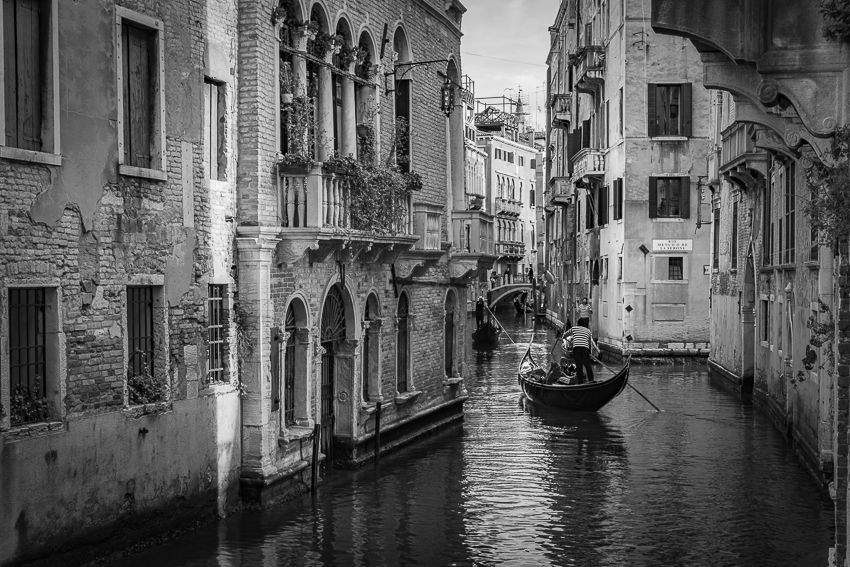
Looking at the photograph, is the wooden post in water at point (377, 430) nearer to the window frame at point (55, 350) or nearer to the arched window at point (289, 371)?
the arched window at point (289, 371)

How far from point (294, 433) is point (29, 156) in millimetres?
5137

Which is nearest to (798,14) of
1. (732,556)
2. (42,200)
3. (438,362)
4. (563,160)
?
(732,556)

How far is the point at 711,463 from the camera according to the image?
1588 centimetres

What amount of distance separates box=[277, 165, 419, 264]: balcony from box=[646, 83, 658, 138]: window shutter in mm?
17694

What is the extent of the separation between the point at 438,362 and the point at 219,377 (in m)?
7.39

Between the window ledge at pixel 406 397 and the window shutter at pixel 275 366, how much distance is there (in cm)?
404

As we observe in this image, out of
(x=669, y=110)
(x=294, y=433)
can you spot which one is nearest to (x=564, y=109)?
(x=669, y=110)

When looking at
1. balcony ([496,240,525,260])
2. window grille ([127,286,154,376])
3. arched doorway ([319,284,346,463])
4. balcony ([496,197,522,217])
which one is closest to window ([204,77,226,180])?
window grille ([127,286,154,376])

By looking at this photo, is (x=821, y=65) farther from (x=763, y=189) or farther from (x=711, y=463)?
(x=763, y=189)

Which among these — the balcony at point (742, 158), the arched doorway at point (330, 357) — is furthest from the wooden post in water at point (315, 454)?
the balcony at point (742, 158)

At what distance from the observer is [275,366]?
486 inches

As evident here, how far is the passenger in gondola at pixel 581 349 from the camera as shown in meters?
22.9

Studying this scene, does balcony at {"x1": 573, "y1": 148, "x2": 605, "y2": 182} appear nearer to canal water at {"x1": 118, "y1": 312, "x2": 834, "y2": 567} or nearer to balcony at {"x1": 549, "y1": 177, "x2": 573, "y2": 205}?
balcony at {"x1": 549, "y1": 177, "x2": 573, "y2": 205}

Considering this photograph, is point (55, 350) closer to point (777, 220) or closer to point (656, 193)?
point (777, 220)
